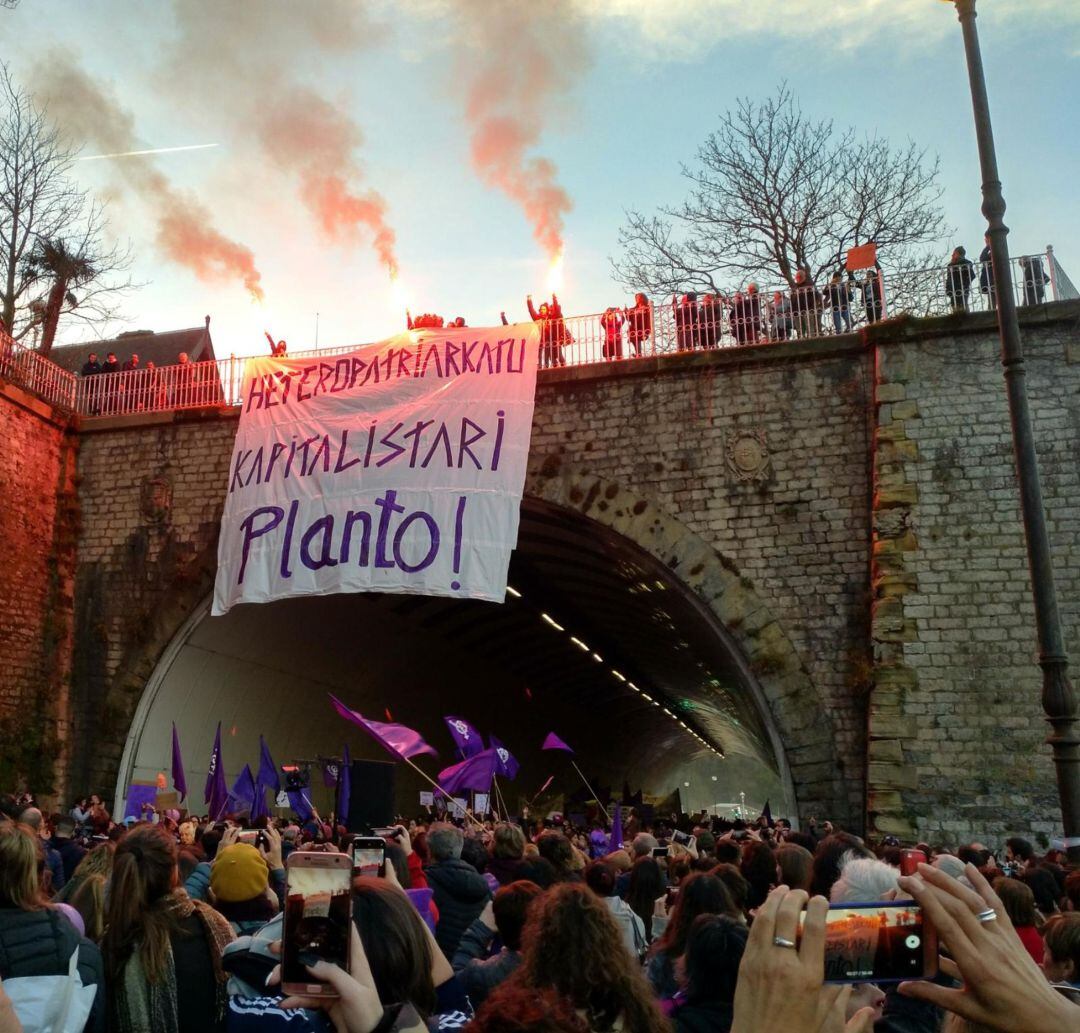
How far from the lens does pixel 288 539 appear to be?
1614cm

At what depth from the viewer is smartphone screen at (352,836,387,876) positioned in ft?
13.9

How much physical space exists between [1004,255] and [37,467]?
16.5 metres

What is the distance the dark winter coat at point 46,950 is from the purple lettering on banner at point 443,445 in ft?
40.5

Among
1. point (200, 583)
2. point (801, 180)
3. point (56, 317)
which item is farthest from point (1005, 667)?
point (56, 317)

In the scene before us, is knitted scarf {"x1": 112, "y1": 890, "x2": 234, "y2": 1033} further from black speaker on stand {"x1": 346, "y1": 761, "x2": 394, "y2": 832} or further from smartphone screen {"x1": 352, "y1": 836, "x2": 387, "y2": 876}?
black speaker on stand {"x1": 346, "y1": 761, "x2": 394, "y2": 832}

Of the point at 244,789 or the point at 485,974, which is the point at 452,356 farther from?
the point at 485,974

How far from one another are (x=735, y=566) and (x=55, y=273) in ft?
67.7

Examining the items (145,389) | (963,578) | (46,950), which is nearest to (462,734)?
(963,578)

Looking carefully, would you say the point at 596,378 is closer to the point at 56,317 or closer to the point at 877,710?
the point at 877,710

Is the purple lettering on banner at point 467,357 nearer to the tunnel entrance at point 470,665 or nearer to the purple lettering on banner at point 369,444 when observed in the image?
the purple lettering on banner at point 369,444

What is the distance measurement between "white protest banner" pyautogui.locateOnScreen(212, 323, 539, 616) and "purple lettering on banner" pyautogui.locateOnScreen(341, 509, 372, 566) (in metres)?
0.02

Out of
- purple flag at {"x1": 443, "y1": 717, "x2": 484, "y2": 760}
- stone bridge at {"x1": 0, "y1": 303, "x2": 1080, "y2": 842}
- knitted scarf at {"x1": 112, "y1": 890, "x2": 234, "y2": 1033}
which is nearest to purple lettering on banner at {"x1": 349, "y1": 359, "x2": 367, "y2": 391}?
stone bridge at {"x1": 0, "y1": 303, "x2": 1080, "y2": 842}

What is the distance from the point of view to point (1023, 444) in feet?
31.2

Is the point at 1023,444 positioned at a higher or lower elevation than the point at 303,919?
higher
